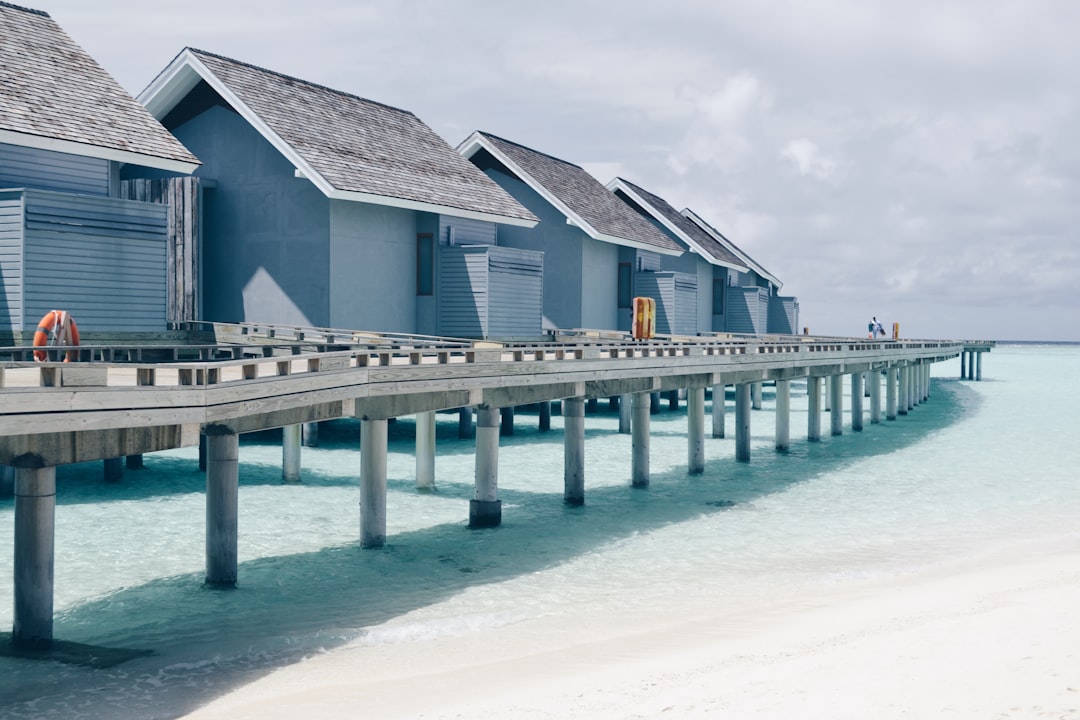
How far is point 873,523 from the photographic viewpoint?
19.1 metres

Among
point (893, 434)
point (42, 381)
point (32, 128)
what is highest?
point (32, 128)

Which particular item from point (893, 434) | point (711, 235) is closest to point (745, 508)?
point (893, 434)

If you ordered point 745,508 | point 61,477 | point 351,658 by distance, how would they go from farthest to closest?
point 61,477
point 745,508
point 351,658

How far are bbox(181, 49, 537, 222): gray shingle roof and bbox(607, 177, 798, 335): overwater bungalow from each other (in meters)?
12.1

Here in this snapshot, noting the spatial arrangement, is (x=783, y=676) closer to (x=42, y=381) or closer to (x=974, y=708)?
(x=974, y=708)

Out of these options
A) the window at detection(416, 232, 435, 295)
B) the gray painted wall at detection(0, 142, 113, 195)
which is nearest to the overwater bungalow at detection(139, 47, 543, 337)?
the window at detection(416, 232, 435, 295)

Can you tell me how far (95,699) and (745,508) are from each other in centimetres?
1346

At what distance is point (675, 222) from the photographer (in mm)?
46188

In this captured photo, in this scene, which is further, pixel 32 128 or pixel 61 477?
pixel 61 477

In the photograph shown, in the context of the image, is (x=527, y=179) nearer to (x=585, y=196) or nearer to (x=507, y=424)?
(x=585, y=196)

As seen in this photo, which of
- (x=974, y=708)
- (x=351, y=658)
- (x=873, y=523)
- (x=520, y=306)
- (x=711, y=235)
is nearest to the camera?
(x=974, y=708)

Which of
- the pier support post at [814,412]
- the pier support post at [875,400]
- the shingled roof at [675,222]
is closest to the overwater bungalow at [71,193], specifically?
the pier support post at [814,412]

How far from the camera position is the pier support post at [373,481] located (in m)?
15.4

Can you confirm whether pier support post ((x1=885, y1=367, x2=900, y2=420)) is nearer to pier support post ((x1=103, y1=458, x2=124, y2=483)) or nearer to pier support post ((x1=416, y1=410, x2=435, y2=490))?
pier support post ((x1=416, y1=410, x2=435, y2=490))
